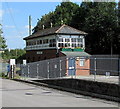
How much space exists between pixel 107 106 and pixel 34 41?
160 feet

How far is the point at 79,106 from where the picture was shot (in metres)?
11.5

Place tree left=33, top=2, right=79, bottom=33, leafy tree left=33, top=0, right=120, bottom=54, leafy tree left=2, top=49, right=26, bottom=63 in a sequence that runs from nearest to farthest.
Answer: leafy tree left=33, top=0, right=120, bottom=54 < tree left=33, top=2, right=79, bottom=33 < leafy tree left=2, top=49, right=26, bottom=63

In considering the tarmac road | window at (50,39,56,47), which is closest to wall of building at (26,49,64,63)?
window at (50,39,56,47)

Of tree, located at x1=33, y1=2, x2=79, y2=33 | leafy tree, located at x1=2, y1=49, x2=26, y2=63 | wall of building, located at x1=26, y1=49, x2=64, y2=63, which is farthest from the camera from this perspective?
leafy tree, located at x1=2, y1=49, x2=26, y2=63

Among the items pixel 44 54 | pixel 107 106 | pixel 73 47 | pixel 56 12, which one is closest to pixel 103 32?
pixel 73 47

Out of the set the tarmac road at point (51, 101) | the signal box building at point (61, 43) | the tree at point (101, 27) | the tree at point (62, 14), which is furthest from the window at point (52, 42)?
the tarmac road at point (51, 101)

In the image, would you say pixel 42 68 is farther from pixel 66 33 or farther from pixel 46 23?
pixel 46 23

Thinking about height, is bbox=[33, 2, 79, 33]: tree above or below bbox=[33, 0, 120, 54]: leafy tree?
above

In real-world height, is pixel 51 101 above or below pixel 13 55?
below

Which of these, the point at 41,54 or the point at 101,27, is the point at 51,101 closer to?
the point at 41,54

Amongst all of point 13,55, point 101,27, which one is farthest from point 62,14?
point 13,55

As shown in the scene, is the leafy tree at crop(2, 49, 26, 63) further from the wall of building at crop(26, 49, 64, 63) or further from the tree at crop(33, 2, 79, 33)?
the wall of building at crop(26, 49, 64, 63)

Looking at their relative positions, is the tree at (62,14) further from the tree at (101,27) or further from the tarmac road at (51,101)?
the tarmac road at (51,101)

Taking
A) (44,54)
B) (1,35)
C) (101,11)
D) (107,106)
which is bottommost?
(107,106)
